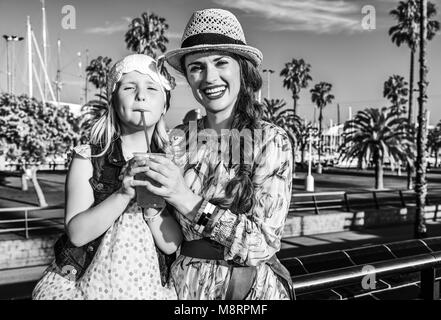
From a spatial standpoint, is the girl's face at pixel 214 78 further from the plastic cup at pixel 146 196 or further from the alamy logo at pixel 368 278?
the alamy logo at pixel 368 278

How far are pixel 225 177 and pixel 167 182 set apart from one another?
1.07ft

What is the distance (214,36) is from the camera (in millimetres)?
1833

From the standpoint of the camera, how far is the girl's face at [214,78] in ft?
6.08

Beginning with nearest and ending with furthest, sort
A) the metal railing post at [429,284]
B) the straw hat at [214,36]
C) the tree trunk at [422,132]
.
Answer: the straw hat at [214,36], the metal railing post at [429,284], the tree trunk at [422,132]

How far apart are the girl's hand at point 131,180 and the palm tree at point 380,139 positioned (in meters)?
27.8

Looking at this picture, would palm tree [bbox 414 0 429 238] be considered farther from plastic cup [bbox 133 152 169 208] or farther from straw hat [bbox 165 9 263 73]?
plastic cup [bbox 133 152 169 208]

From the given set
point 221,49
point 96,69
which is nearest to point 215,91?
point 221,49

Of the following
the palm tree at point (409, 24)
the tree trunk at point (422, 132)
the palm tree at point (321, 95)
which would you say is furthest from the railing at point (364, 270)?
the palm tree at point (321, 95)

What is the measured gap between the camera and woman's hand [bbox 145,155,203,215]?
58.7 inches

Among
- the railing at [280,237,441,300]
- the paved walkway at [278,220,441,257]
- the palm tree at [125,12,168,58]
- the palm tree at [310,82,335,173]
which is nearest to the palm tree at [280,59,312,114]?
the palm tree at [310,82,335,173]

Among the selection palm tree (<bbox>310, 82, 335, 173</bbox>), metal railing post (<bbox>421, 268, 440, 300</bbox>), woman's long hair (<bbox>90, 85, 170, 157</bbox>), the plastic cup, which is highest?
palm tree (<bbox>310, 82, 335, 173</bbox>)

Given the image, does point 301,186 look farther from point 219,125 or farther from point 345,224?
point 219,125
